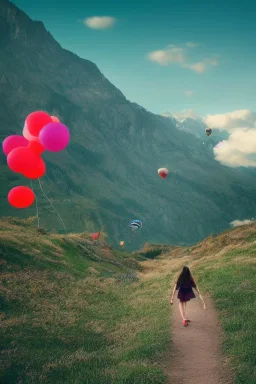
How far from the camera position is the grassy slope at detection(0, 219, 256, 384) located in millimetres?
10609

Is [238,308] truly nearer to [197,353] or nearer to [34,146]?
[197,353]

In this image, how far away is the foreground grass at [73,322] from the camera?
10641mm

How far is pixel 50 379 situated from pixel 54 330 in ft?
16.7

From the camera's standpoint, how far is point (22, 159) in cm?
2095

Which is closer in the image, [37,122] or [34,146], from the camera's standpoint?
[37,122]

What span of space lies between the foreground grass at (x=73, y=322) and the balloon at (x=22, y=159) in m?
7.71

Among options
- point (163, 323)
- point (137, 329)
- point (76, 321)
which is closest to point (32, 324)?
point (76, 321)

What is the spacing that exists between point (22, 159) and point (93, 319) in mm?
11467

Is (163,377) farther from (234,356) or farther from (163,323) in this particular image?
(163,323)

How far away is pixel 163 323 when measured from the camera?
49.4ft

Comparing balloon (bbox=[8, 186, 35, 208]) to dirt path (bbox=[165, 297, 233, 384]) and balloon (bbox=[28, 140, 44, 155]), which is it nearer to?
balloon (bbox=[28, 140, 44, 155])

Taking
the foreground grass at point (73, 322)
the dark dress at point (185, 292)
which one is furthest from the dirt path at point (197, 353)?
the dark dress at point (185, 292)

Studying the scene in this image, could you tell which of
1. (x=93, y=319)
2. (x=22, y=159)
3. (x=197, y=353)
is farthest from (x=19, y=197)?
(x=197, y=353)

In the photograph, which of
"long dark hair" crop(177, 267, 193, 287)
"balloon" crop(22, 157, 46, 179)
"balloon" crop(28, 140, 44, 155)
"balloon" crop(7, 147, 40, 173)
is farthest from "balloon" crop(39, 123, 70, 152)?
"long dark hair" crop(177, 267, 193, 287)
